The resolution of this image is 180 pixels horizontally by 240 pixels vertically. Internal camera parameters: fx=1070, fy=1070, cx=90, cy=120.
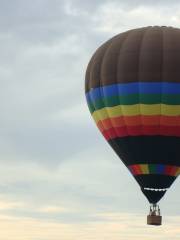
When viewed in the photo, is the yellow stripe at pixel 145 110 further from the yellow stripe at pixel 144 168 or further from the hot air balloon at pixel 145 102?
the yellow stripe at pixel 144 168

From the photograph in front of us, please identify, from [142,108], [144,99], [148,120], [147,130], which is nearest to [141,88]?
[144,99]

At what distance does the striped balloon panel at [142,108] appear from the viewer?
2611 inches

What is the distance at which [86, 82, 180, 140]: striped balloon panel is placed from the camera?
66.3 meters

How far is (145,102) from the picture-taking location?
218ft

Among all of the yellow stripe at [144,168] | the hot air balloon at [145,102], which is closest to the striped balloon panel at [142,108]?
the hot air balloon at [145,102]

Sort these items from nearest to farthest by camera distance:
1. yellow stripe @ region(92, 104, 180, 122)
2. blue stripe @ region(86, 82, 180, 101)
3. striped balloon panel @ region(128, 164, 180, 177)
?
blue stripe @ region(86, 82, 180, 101)
yellow stripe @ region(92, 104, 180, 122)
striped balloon panel @ region(128, 164, 180, 177)

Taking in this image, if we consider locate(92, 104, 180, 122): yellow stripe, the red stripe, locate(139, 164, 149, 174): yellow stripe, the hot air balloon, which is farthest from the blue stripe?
locate(139, 164, 149, 174): yellow stripe

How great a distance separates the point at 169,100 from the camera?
66.3 metres

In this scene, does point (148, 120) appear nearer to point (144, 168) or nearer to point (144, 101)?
point (144, 101)

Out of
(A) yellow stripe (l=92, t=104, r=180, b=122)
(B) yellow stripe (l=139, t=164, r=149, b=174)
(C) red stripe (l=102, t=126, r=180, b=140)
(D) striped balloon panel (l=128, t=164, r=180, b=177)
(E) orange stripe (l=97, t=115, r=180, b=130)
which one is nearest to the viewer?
(A) yellow stripe (l=92, t=104, r=180, b=122)

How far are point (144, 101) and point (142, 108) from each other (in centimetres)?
47

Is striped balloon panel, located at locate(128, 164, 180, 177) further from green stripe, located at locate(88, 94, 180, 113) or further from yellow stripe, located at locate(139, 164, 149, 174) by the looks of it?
green stripe, located at locate(88, 94, 180, 113)

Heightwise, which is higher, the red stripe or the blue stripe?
the blue stripe

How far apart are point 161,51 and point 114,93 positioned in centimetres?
394
